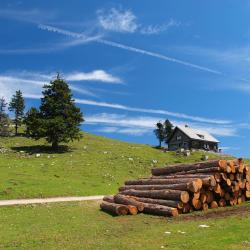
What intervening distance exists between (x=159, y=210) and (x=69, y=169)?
102ft

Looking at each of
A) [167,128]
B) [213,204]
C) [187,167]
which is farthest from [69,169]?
[167,128]

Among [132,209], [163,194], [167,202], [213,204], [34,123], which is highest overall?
[34,123]

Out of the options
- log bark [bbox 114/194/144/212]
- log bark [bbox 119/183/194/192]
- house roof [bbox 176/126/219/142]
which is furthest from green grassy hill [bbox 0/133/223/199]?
house roof [bbox 176/126/219/142]

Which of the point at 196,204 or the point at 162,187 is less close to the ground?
the point at 162,187

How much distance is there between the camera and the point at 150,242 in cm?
1945

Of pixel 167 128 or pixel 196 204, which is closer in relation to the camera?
pixel 196 204

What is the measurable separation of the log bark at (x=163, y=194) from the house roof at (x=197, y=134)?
9518 cm

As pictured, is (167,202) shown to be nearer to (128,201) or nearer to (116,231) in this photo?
(128,201)

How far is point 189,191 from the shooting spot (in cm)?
2870

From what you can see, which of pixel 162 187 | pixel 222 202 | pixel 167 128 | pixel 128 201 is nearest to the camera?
pixel 128 201

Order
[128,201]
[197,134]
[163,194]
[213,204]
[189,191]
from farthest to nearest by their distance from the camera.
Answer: [197,134] < [128,201] < [213,204] < [163,194] < [189,191]

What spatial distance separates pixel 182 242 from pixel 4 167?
3999 cm

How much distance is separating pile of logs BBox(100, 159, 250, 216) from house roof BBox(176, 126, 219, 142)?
9473 cm

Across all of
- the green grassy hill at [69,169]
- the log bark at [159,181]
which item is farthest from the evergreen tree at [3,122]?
the log bark at [159,181]
